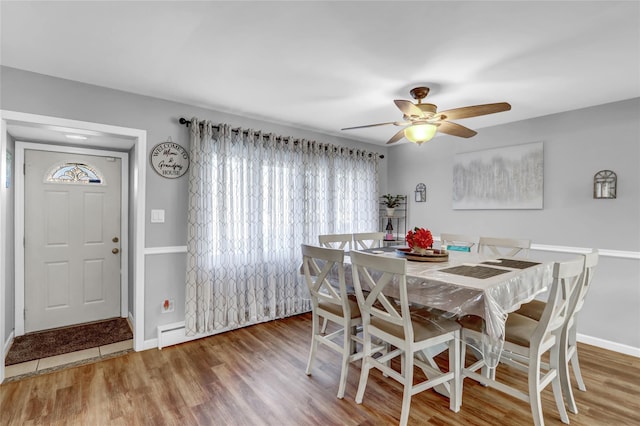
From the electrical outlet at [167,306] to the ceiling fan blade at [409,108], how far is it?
275 centimetres

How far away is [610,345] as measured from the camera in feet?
10.0

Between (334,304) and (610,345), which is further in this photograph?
(610,345)

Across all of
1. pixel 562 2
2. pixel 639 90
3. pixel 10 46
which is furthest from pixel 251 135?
pixel 639 90

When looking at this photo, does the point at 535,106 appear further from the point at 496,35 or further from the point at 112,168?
the point at 112,168

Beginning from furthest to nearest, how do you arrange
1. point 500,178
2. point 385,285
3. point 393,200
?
1. point 393,200
2. point 500,178
3. point 385,285

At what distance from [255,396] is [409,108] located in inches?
92.3

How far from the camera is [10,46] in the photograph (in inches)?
81.9

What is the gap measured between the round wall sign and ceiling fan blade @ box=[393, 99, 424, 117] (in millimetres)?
2146

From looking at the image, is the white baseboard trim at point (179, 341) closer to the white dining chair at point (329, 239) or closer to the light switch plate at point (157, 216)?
the light switch plate at point (157, 216)

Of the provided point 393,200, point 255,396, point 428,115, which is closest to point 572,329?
point 428,115

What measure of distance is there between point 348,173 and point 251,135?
1562mm

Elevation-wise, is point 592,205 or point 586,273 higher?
point 592,205

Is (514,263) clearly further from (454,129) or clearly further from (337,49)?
(337,49)

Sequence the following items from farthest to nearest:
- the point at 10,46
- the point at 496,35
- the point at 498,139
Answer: the point at 498,139 < the point at 10,46 < the point at 496,35
